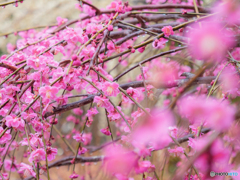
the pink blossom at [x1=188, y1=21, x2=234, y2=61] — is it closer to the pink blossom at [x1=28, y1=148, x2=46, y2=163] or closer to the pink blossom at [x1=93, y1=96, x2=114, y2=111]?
the pink blossom at [x1=93, y1=96, x2=114, y2=111]

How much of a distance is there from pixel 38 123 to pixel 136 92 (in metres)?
0.31

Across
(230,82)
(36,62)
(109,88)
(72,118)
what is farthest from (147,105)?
(72,118)

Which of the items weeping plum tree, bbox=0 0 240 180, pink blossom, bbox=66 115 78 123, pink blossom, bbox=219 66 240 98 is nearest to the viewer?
weeping plum tree, bbox=0 0 240 180

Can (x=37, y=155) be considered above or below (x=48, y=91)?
below

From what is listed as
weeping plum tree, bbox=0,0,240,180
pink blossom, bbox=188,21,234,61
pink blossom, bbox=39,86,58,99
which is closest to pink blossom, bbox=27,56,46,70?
weeping plum tree, bbox=0,0,240,180

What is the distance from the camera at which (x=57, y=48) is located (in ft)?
2.60

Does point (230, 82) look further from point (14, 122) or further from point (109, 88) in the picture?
point (14, 122)

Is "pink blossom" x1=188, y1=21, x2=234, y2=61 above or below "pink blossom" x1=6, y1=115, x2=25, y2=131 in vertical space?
above

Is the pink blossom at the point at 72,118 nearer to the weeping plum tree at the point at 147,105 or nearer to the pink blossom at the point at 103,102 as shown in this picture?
the weeping plum tree at the point at 147,105

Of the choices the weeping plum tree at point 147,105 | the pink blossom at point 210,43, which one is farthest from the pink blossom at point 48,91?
the pink blossom at point 210,43

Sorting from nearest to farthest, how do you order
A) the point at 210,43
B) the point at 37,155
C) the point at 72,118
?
the point at 210,43 → the point at 37,155 → the point at 72,118

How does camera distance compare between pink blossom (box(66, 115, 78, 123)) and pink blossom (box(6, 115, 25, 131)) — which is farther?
pink blossom (box(66, 115, 78, 123))

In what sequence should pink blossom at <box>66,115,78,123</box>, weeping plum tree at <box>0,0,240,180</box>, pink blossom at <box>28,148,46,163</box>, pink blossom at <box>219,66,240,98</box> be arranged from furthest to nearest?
pink blossom at <box>66,115,78,123</box>, pink blossom at <box>28,148,46,163</box>, pink blossom at <box>219,66,240,98</box>, weeping plum tree at <box>0,0,240,180</box>

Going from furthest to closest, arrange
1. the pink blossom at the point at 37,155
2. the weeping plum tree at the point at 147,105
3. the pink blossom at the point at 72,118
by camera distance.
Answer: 1. the pink blossom at the point at 72,118
2. the pink blossom at the point at 37,155
3. the weeping plum tree at the point at 147,105
